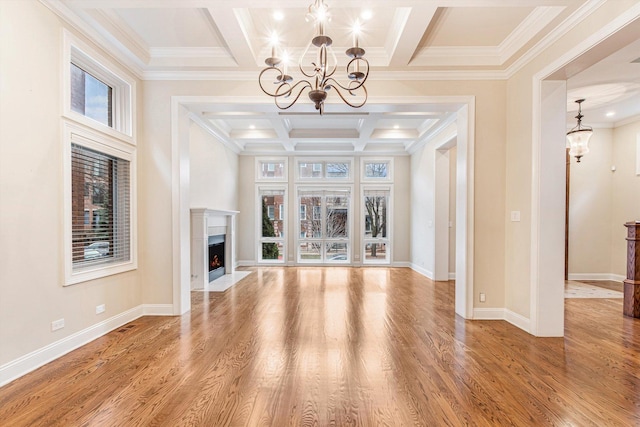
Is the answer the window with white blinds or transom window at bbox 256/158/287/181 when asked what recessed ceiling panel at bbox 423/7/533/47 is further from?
transom window at bbox 256/158/287/181

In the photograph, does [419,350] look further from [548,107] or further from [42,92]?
[42,92]

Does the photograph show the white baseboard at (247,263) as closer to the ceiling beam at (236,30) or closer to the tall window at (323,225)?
the tall window at (323,225)

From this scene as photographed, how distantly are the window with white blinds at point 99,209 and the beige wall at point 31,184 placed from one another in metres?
0.26

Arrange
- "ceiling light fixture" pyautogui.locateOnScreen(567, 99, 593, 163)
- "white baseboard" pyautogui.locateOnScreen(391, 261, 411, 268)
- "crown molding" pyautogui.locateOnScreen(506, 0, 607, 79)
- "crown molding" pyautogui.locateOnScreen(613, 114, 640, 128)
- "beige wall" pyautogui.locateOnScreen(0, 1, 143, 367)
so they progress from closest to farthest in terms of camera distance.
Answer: "beige wall" pyautogui.locateOnScreen(0, 1, 143, 367)
"crown molding" pyautogui.locateOnScreen(506, 0, 607, 79)
"ceiling light fixture" pyautogui.locateOnScreen(567, 99, 593, 163)
"crown molding" pyautogui.locateOnScreen(613, 114, 640, 128)
"white baseboard" pyautogui.locateOnScreen(391, 261, 411, 268)

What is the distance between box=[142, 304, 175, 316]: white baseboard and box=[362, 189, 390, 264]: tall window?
213 inches

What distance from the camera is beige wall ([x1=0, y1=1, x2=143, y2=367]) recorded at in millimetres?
2344

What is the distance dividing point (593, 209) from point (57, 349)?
8.98 meters

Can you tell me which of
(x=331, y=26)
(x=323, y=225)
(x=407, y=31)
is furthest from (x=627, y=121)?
(x=323, y=225)

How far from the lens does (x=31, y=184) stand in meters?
2.54

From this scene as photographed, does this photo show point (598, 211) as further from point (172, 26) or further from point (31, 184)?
point (31, 184)

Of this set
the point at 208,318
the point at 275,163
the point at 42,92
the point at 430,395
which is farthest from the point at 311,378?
the point at 275,163

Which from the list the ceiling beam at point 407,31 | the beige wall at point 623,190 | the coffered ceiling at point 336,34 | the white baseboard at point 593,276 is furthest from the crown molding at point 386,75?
the white baseboard at point 593,276

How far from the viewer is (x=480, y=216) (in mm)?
3941

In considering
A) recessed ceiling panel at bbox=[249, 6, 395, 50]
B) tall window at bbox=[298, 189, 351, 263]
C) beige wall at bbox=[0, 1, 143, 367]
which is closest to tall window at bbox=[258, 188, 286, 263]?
tall window at bbox=[298, 189, 351, 263]
